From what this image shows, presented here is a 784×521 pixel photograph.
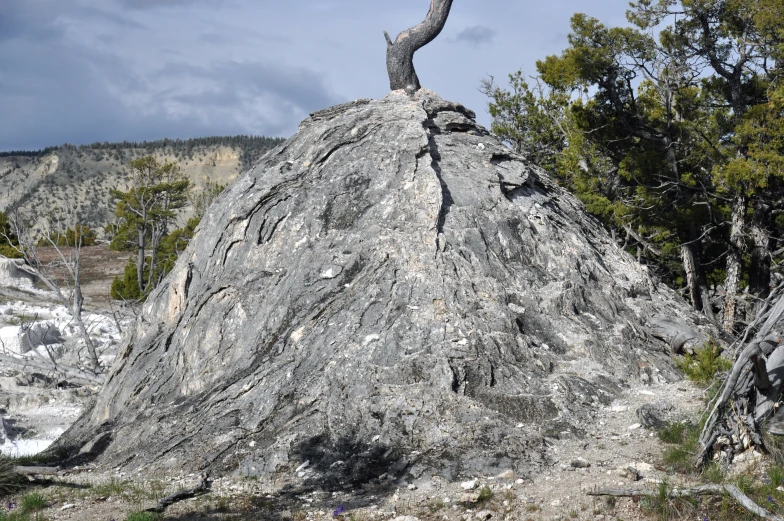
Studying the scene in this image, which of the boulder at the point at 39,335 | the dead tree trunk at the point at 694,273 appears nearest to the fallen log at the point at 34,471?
the boulder at the point at 39,335

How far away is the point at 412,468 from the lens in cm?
717

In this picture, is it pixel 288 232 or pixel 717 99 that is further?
pixel 717 99

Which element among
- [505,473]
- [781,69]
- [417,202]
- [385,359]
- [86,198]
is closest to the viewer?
[505,473]

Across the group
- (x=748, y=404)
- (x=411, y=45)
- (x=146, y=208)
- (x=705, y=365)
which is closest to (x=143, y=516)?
(x=748, y=404)

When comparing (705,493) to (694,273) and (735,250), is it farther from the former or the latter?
(694,273)

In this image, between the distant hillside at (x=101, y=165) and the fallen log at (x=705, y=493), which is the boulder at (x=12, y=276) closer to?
the fallen log at (x=705, y=493)

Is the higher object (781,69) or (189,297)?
(781,69)

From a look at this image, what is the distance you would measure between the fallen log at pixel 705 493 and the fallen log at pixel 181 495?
143 inches

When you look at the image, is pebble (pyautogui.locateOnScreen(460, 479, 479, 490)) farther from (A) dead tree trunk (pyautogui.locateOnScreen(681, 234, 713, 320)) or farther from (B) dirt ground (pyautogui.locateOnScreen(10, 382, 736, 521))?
(A) dead tree trunk (pyautogui.locateOnScreen(681, 234, 713, 320))

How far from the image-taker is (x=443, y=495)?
21.6 ft

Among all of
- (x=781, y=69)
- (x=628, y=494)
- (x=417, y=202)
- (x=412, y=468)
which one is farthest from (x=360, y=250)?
(x=781, y=69)

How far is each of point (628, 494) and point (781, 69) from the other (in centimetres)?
1321

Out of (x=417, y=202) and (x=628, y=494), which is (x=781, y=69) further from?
(x=628, y=494)

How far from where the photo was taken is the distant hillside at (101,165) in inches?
4686
